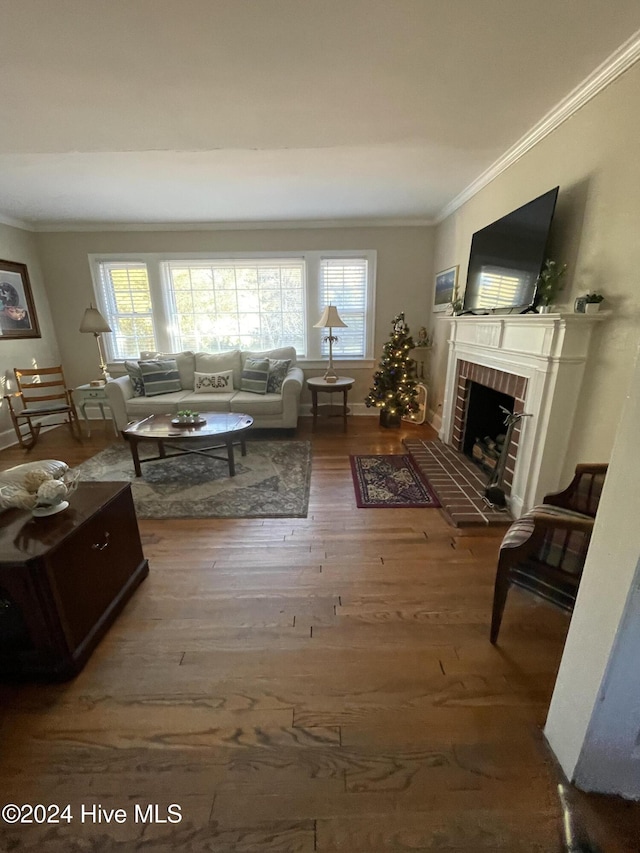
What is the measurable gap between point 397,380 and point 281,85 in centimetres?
300

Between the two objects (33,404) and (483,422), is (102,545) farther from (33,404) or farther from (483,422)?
(33,404)

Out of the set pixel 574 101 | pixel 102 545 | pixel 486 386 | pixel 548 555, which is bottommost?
pixel 102 545

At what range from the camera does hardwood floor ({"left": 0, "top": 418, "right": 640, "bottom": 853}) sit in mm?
928

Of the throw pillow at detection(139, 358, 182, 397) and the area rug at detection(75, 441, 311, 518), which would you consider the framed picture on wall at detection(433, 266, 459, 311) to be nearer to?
the area rug at detection(75, 441, 311, 518)

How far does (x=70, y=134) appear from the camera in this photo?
218 centimetres

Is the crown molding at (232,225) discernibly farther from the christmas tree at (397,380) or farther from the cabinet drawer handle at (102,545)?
the cabinet drawer handle at (102,545)

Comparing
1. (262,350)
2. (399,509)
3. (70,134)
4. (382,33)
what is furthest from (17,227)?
(399,509)

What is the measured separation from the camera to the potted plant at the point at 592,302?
1779 mm

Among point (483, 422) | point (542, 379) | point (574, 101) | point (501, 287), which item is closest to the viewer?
point (574, 101)

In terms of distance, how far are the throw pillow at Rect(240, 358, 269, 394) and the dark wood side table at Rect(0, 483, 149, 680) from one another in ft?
8.73

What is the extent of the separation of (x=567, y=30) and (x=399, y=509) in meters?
2.55

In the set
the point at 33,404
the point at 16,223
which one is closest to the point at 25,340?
the point at 33,404

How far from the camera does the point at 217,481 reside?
2.96 m

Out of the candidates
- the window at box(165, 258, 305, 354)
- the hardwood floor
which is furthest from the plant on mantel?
the window at box(165, 258, 305, 354)
